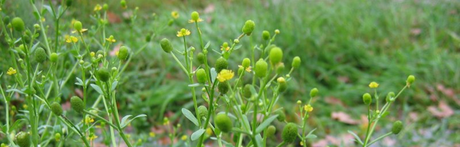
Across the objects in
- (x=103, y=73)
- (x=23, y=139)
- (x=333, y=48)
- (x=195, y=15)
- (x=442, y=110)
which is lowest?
(x=23, y=139)

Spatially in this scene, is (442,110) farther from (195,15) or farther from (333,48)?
(195,15)

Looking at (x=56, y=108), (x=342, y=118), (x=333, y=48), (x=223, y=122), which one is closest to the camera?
(x=223, y=122)

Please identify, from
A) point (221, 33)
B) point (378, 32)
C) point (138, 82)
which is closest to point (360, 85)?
point (378, 32)

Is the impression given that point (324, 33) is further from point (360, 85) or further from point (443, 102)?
point (443, 102)

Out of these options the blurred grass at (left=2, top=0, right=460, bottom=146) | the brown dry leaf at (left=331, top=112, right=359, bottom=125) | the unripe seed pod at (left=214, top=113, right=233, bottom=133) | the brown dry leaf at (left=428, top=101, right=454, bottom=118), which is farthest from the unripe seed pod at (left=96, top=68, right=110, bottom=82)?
the brown dry leaf at (left=428, top=101, right=454, bottom=118)

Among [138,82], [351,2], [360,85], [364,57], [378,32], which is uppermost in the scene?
[351,2]

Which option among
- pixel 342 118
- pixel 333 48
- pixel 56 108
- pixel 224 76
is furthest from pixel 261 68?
pixel 333 48
